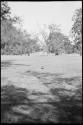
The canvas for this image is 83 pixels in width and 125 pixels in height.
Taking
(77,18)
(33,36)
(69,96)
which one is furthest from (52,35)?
Result: (69,96)

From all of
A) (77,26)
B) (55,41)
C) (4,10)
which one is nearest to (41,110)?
(4,10)

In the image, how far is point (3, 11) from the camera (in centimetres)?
2103

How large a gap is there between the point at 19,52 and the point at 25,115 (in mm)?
83487

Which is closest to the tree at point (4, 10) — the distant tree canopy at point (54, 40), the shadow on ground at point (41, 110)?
the shadow on ground at point (41, 110)

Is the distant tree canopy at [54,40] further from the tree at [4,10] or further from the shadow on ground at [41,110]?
the shadow on ground at [41,110]

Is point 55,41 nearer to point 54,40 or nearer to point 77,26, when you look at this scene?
point 54,40

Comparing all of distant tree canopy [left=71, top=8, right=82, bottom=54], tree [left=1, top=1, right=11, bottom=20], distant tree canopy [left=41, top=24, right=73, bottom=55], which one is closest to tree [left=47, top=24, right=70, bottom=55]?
distant tree canopy [left=41, top=24, right=73, bottom=55]

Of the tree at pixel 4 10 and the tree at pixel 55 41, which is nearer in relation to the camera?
the tree at pixel 4 10

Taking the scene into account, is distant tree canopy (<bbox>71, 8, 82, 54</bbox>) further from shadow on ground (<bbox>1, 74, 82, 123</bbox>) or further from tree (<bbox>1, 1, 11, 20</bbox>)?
shadow on ground (<bbox>1, 74, 82, 123</bbox>)

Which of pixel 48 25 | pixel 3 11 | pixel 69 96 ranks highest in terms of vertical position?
pixel 48 25

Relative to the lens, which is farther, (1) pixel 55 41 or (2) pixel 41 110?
(1) pixel 55 41

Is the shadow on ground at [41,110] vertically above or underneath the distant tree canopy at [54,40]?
underneath

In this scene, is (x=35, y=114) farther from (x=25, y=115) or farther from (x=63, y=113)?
(x=63, y=113)

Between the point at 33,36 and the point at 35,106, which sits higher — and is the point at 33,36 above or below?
above
